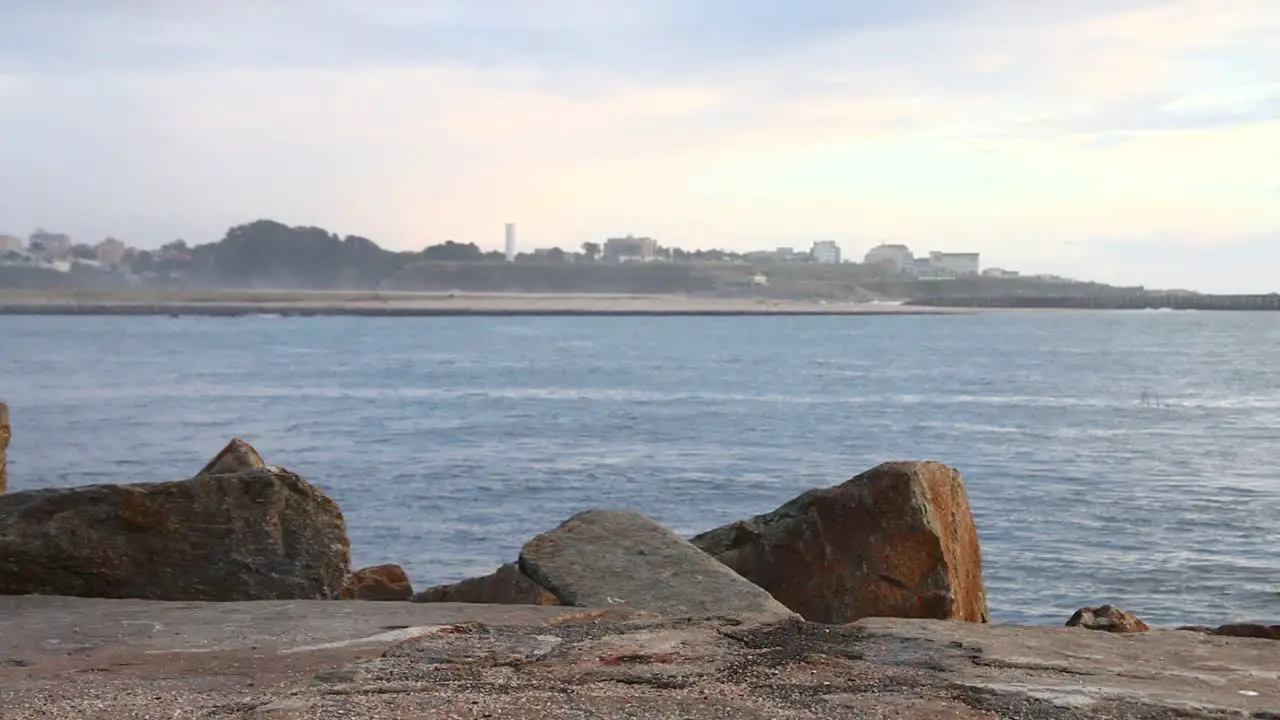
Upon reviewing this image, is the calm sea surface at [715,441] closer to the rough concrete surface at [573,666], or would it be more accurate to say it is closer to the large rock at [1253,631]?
the large rock at [1253,631]

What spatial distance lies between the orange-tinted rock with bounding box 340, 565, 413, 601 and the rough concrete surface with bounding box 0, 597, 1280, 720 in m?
2.58

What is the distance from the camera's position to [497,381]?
45.4 meters

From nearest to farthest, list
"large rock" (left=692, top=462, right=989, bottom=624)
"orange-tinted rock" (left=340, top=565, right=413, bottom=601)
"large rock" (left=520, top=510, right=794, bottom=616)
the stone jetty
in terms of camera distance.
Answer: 1. the stone jetty
2. "large rock" (left=520, top=510, right=794, bottom=616)
3. "large rock" (left=692, top=462, right=989, bottom=624)
4. "orange-tinted rock" (left=340, top=565, right=413, bottom=601)

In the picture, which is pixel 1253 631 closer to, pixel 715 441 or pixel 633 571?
pixel 633 571

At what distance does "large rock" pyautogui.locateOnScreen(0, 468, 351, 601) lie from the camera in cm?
710

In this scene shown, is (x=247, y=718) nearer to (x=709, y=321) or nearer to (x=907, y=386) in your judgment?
(x=907, y=386)

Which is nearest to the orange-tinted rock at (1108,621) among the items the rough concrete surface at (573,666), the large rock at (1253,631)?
the large rock at (1253,631)

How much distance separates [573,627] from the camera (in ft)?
19.7

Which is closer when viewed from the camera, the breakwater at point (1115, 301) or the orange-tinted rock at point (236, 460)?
the orange-tinted rock at point (236, 460)

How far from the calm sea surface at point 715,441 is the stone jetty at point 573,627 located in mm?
3859

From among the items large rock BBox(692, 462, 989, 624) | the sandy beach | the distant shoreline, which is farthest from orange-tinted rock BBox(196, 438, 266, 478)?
the distant shoreline

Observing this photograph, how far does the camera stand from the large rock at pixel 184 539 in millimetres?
7098

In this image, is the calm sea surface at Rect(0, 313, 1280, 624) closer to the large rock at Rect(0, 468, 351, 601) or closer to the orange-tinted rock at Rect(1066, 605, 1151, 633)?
the orange-tinted rock at Rect(1066, 605, 1151, 633)

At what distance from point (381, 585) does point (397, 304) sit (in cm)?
13607
